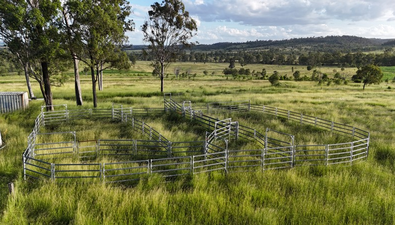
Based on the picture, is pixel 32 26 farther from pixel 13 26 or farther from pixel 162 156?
pixel 162 156

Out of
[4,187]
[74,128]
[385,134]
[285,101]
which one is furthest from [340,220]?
[285,101]

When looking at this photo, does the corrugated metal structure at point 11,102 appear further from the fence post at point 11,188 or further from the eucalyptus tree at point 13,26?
the fence post at point 11,188

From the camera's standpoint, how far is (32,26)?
66.8 feet

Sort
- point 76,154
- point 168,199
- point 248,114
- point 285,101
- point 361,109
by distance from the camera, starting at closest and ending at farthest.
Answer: point 168,199 < point 76,154 < point 248,114 < point 361,109 < point 285,101

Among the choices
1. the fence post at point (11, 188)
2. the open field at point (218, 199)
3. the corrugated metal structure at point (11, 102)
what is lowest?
the open field at point (218, 199)

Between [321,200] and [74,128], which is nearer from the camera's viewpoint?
[321,200]

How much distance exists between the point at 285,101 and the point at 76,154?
27.8m

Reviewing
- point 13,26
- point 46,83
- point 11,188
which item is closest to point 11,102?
point 46,83

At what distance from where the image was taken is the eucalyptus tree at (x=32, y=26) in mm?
19000

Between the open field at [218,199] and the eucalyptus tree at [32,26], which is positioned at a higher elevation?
the eucalyptus tree at [32,26]

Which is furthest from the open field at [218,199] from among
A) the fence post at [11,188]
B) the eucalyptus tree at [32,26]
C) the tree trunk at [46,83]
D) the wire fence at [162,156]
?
the tree trunk at [46,83]

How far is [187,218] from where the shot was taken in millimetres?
7551

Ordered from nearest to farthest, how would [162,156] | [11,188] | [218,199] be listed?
[11,188]
[218,199]
[162,156]

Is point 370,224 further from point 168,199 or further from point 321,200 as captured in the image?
point 168,199
